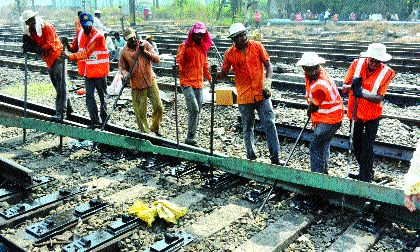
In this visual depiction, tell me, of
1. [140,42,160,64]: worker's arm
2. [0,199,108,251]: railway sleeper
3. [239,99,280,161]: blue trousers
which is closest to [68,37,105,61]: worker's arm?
[140,42,160,64]: worker's arm

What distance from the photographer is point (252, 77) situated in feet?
19.9

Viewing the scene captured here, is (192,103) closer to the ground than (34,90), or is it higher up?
higher up

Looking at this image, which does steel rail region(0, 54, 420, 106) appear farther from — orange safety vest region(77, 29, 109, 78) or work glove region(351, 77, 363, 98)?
orange safety vest region(77, 29, 109, 78)

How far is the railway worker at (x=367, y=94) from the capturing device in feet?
17.0

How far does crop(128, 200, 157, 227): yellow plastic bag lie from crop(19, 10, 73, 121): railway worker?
3.42 metres

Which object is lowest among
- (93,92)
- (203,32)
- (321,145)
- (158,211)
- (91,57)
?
(158,211)

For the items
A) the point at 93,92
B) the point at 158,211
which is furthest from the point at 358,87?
the point at 93,92

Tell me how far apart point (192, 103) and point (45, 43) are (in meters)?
3.00

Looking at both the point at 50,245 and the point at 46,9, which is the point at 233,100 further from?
the point at 46,9

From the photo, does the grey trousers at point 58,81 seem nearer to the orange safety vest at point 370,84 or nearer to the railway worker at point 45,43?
the railway worker at point 45,43

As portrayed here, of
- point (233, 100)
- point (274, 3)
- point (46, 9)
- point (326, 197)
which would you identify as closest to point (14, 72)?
point (233, 100)

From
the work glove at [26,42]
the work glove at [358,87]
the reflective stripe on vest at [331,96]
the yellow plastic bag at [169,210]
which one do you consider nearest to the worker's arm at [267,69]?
the reflective stripe on vest at [331,96]

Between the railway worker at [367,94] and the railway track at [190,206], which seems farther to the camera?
the railway worker at [367,94]

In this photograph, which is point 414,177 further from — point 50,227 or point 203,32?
point 203,32
